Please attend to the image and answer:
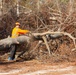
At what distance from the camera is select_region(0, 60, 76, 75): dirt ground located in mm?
8531

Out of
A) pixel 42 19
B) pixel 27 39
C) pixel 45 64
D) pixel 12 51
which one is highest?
pixel 42 19

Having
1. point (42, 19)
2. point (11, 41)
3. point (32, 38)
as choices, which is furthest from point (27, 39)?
point (42, 19)

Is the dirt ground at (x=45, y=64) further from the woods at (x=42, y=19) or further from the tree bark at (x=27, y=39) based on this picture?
the tree bark at (x=27, y=39)

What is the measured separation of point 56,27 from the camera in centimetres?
1300

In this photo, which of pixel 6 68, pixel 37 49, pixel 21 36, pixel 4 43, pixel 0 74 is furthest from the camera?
pixel 37 49

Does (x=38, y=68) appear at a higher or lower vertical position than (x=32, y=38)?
lower

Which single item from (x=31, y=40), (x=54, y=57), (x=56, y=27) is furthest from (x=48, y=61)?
(x=56, y=27)

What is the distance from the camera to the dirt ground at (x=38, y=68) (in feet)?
28.0

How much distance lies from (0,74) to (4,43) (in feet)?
8.30

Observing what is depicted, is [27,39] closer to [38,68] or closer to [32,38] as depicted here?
[32,38]

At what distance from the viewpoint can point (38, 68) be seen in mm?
9305

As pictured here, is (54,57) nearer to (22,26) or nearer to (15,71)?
(15,71)

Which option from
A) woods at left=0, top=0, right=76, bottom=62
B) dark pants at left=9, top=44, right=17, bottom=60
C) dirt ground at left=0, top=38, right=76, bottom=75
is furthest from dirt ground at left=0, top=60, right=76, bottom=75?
woods at left=0, top=0, right=76, bottom=62

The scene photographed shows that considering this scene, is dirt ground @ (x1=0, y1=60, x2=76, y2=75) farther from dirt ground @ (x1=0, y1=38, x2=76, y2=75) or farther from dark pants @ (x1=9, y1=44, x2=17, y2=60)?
dark pants @ (x1=9, y1=44, x2=17, y2=60)
